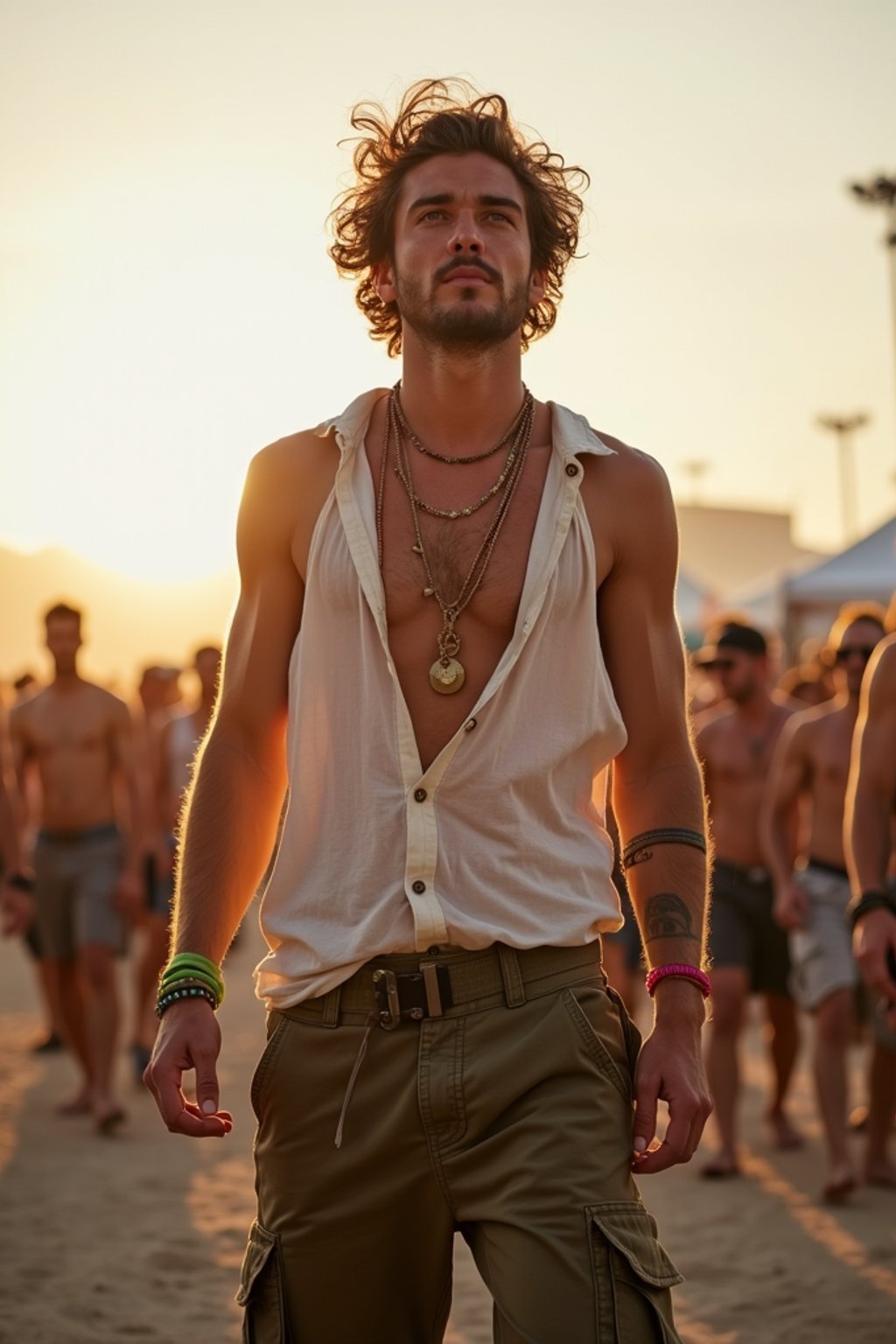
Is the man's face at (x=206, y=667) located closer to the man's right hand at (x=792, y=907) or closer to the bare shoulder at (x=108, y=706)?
the bare shoulder at (x=108, y=706)

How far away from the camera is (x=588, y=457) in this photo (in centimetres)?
327

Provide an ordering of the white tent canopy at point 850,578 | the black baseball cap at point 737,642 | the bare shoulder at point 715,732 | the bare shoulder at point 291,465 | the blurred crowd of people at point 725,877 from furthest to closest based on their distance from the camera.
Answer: the white tent canopy at point 850,578 → the bare shoulder at point 715,732 → the black baseball cap at point 737,642 → the blurred crowd of people at point 725,877 → the bare shoulder at point 291,465

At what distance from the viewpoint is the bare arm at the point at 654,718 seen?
3.16m

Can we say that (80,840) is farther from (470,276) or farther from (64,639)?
(470,276)

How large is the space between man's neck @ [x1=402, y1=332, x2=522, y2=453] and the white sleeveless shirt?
0.19m

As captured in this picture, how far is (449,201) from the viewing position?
3.30 metres

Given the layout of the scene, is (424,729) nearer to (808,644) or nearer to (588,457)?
(588,457)

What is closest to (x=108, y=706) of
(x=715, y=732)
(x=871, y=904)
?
(x=715, y=732)

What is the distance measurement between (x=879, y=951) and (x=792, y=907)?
3391mm

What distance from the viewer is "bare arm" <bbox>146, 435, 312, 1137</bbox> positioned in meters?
3.14

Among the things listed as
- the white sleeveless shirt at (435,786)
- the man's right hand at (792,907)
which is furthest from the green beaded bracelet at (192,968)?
the man's right hand at (792,907)

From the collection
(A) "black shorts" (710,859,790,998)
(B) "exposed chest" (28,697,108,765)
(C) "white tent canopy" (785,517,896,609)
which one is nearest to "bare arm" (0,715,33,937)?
(B) "exposed chest" (28,697,108,765)

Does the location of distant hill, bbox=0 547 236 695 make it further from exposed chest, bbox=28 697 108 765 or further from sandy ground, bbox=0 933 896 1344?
sandy ground, bbox=0 933 896 1344

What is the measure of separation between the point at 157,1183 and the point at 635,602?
18.8 feet
